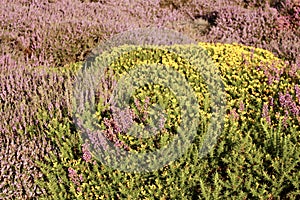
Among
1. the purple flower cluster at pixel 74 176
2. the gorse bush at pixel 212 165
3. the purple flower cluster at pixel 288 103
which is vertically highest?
the purple flower cluster at pixel 288 103

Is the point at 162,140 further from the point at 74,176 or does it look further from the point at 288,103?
the point at 288,103

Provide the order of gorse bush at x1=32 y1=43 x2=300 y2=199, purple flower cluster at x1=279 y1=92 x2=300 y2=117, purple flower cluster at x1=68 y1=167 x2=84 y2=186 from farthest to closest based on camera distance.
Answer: purple flower cluster at x1=279 y1=92 x2=300 y2=117, purple flower cluster at x1=68 y1=167 x2=84 y2=186, gorse bush at x1=32 y1=43 x2=300 y2=199

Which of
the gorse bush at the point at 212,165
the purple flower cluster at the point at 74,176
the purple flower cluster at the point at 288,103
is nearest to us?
the gorse bush at the point at 212,165

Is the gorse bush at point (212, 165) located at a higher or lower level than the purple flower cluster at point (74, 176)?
higher

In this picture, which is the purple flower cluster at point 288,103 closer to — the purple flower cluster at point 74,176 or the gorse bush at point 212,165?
the gorse bush at point 212,165

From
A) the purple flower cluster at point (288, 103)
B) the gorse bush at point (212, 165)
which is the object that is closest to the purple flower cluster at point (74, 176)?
the gorse bush at point (212, 165)

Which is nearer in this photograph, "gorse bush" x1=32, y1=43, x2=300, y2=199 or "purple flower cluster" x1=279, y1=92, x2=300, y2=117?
"gorse bush" x1=32, y1=43, x2=300, y2=199

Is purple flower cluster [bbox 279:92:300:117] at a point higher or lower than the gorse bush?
higher

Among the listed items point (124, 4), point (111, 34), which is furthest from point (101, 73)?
point (124, 4)

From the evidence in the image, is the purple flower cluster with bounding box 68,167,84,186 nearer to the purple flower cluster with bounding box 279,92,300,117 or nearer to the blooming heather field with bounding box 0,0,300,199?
the blooming heather field with bounding box 0,0,300,199

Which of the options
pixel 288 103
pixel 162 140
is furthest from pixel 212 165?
pixel 288 103

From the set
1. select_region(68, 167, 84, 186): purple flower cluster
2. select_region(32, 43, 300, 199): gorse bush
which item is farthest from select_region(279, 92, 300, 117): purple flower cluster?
select_region(68, 167, 84, 186): purple flower cluster

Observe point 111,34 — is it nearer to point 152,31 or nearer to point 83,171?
point 152,31
